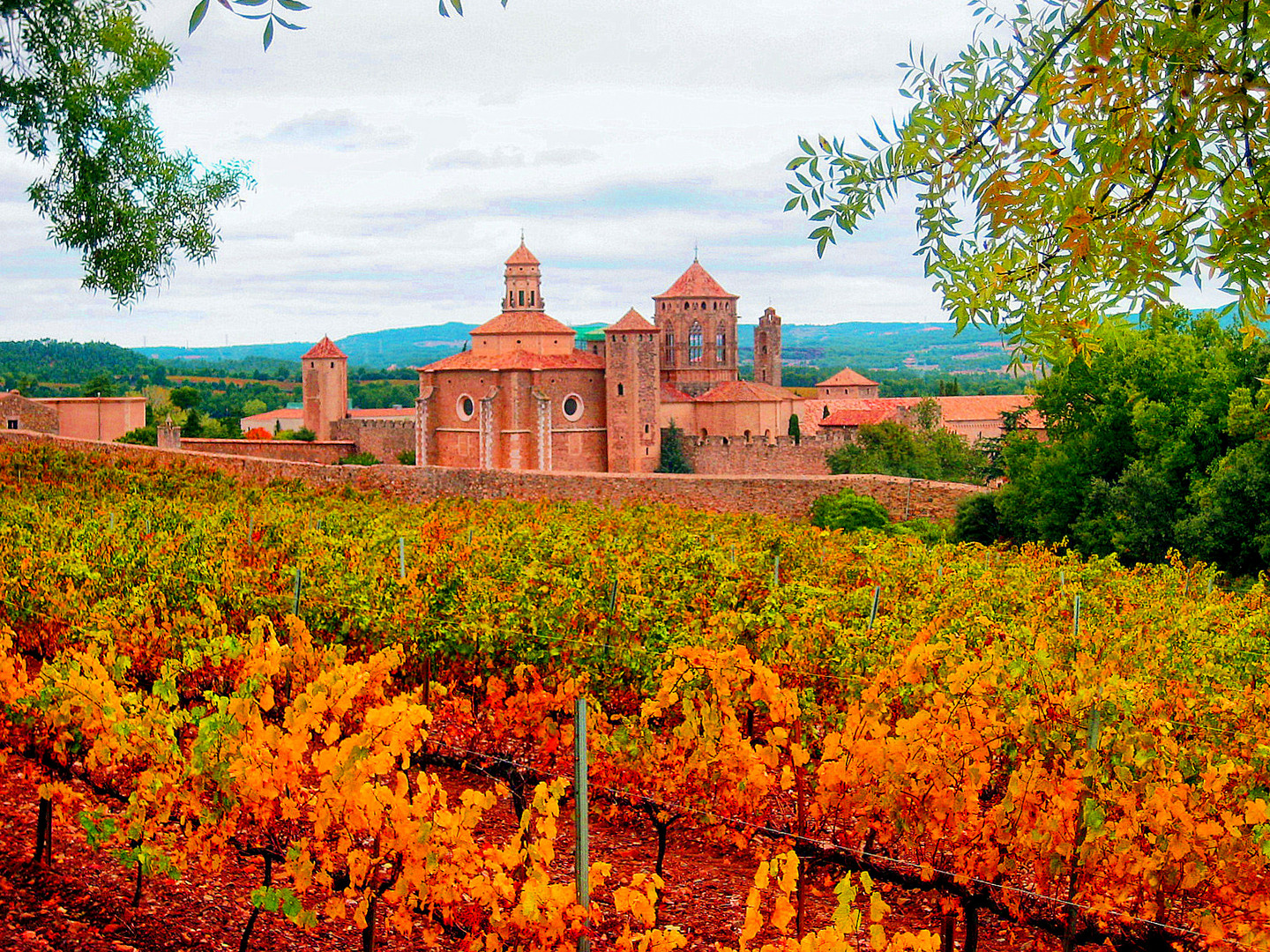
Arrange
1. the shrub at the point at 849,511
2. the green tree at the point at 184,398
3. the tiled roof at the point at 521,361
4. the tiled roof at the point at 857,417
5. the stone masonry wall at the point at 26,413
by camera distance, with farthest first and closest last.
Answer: the green tree at the point at 184,398, the tiled roof at the point at 857,417, the tiled roof at the point at 521,361, the stone masonry wall at the point at 26,413, the shrub at the point at 849,511

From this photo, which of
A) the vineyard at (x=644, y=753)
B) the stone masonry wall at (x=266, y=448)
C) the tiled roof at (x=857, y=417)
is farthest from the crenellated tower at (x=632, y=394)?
the vineyard at (x=644, y=753)

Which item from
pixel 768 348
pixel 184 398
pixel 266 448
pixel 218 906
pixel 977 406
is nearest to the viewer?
pixel 218 906

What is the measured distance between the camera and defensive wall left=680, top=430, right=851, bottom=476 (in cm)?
4297

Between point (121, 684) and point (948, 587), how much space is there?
18.2ft

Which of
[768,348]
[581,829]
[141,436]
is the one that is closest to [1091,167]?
[581,829]

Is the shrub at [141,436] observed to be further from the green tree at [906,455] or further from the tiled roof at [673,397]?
the green tree at [906,455]

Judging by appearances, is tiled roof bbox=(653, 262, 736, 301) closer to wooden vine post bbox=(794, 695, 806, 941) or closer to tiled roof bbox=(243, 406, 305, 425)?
tiled roof bbox=(243, 406, 305, 425)

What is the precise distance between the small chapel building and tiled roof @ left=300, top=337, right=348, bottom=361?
10.6m

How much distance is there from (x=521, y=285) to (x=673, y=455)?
12410 mm

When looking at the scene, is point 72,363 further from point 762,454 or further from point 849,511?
point 849,511

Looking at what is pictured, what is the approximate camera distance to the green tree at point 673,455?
1737 inches

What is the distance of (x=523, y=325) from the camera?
48375 millimetres

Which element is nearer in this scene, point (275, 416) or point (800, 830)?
point (800, 830)

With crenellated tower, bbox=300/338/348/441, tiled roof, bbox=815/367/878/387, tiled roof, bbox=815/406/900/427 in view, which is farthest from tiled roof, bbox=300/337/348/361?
tiled roof, bbox=815/367/878/387
